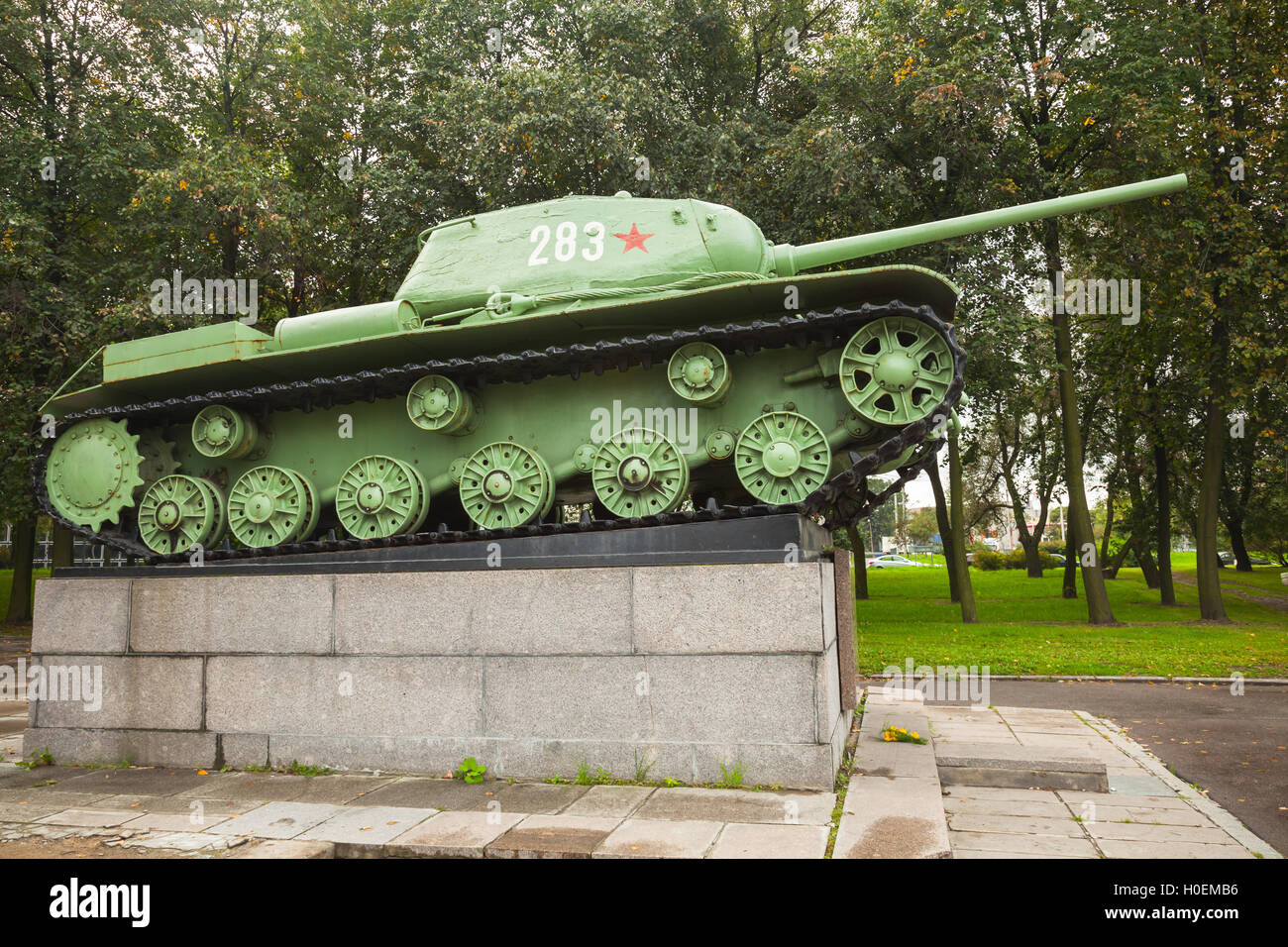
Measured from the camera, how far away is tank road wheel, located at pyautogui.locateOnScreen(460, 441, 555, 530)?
8047 mm

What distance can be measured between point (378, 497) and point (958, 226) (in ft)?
21.0

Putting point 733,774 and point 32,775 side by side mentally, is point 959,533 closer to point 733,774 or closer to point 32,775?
point 733,774

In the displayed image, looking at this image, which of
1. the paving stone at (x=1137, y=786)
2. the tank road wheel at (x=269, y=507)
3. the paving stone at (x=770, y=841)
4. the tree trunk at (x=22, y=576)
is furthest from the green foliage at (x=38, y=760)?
the tree trunk at (x=22, y=576)

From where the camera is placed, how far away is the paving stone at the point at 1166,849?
5113 millimetres

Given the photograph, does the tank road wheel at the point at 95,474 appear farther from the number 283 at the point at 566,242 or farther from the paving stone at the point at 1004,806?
the paving stone at the point at 1004,806

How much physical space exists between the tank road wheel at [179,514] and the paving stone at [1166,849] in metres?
8.25

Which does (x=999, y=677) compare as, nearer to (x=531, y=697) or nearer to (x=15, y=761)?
(x=531, y=697)

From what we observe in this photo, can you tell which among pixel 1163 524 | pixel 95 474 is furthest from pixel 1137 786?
pixel 1163 524

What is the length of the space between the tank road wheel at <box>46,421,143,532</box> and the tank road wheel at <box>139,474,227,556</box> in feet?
0.86

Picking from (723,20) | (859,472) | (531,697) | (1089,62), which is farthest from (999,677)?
(723,20)

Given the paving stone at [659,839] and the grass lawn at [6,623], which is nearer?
the paving stone at [659,839]

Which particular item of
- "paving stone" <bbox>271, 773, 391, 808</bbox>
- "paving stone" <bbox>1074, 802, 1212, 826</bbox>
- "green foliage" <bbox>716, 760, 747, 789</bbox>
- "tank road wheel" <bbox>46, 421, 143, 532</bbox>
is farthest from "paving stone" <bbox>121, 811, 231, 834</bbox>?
"paving stone" <bbox>1074, 802, 1212, 826</bbox>

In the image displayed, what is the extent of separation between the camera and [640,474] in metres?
7.68

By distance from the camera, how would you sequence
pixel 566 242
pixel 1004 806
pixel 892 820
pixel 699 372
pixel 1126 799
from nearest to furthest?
pixel 892 820 < pixel 1004 806 < pixel 1126 799 < pixel 699 372 < pixel 566 242
